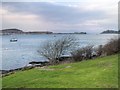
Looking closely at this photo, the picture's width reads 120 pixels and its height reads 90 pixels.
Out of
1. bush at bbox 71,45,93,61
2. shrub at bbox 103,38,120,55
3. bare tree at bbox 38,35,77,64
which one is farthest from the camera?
bare tree at bbox 38,35,77,64

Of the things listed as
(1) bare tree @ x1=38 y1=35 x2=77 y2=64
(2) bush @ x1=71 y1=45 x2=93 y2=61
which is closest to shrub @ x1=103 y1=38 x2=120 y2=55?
(2) bush @ x1=71 y1=45 x2=93 y2=61

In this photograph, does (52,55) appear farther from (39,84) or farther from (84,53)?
(39,84)

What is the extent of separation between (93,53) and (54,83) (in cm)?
2312

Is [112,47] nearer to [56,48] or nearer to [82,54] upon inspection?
[82,54]

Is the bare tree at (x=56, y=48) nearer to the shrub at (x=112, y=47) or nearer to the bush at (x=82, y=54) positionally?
the bush at (x=82, y=54)

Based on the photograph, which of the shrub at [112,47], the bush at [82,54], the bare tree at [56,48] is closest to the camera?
the shrub at [112,47]

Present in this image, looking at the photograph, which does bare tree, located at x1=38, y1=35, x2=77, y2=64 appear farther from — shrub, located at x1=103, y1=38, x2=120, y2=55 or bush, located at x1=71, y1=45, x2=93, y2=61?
shrub, located at x1=103, y1=38, x2=120, y2=55

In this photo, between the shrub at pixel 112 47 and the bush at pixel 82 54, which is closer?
the shrub at pixel 112 47

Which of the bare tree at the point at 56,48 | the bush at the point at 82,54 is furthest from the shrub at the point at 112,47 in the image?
the bare tree at the point at 56,48

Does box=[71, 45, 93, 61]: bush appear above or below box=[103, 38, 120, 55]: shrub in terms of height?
below

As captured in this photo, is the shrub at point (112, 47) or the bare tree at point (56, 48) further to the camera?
the bare tree at point (56, 48)

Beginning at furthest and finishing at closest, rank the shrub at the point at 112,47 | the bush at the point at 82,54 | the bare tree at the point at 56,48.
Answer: the bare tree at the point at 56,48 → the bush at the point at 82,54 → the shrub at the point at 112,47

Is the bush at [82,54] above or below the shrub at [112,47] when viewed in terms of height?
below

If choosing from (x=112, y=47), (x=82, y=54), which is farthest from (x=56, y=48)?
(x=112, y=47)
